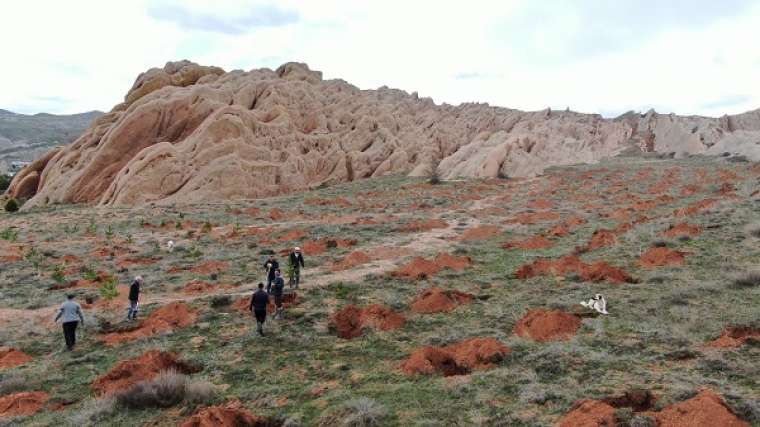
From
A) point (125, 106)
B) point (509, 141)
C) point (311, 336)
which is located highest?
point (125, 106)

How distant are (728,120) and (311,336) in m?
151

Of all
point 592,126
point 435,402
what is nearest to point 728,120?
point 592,126

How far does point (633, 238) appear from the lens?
25.9 m

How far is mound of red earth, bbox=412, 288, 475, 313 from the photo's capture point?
683 inches

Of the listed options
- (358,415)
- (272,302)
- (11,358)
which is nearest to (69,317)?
(11,358)

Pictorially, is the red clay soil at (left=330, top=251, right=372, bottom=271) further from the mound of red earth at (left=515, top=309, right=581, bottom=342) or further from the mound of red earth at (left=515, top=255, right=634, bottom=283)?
the mound of red earth at (left=515, top=309, right=581, bottom=342)

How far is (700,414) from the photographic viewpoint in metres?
8.14

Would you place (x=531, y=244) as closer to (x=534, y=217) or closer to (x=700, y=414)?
(x=534, y=217)

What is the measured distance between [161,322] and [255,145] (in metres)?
42.0

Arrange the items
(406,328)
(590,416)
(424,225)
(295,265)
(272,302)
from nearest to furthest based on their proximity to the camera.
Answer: (590,416) < (406,328) < (272,302) < (295,265) < (424,225)

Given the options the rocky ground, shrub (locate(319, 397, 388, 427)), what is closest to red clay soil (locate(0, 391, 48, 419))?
the rocky ground

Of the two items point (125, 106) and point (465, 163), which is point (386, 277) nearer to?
point (465, 163)

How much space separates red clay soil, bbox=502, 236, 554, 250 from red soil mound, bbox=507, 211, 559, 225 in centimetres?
723

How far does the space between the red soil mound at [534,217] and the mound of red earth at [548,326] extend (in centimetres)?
2130
